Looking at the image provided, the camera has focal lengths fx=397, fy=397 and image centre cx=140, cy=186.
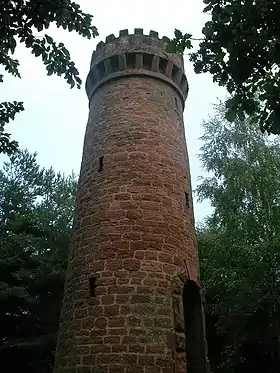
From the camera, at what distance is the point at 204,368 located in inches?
305

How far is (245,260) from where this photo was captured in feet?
41.4

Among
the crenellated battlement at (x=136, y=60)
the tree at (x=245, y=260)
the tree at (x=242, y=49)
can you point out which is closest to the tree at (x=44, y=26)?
the tree at (x=242, y=49)

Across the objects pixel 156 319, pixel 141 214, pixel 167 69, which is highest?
pixel 167 69

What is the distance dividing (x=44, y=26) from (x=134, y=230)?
4.18 meters

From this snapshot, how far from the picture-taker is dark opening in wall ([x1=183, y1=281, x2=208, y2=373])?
7832 millimetres

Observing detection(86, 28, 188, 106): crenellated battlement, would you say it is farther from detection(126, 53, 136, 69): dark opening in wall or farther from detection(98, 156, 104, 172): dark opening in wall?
detection(98, 156, 104, 172): dark opening in wall

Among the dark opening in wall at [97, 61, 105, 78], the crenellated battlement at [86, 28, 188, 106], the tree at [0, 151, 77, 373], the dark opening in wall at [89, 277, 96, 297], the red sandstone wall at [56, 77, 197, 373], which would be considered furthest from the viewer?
the tree at [0, 151, 77, 373]

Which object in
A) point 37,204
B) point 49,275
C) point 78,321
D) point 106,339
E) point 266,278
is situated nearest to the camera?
point 106,339

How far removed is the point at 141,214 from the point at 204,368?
3234 mm

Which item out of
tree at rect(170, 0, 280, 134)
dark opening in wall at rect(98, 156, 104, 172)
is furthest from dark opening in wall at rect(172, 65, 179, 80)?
tree at rect(170, 0, 280, 134)

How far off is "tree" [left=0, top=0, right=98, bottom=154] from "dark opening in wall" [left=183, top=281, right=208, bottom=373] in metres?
4.87

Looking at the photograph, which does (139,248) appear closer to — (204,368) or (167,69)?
(204,368)

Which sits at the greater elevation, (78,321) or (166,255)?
(166,255)

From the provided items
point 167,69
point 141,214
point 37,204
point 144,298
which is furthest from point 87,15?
point 37,204
